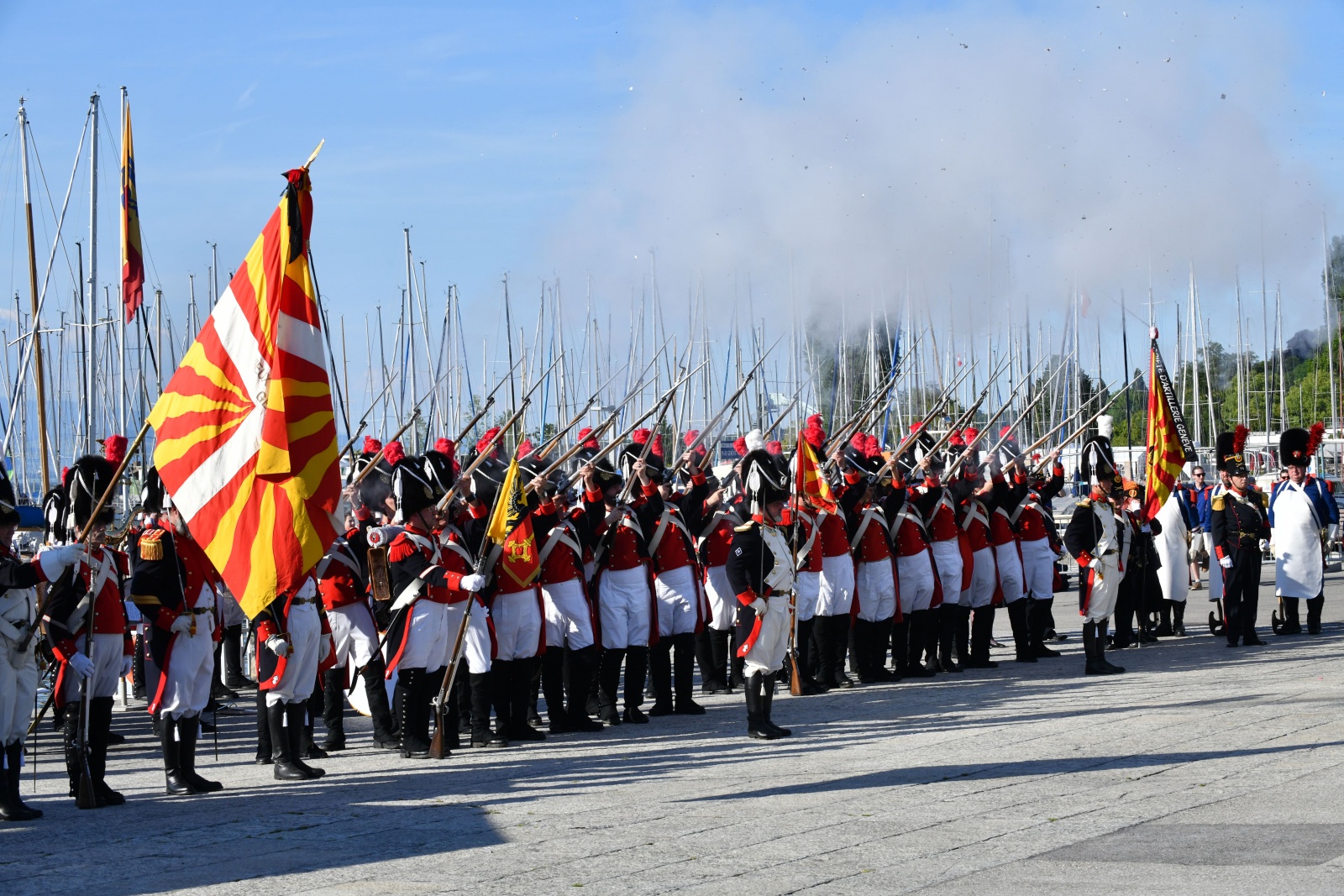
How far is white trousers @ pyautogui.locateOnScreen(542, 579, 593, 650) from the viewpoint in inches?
497

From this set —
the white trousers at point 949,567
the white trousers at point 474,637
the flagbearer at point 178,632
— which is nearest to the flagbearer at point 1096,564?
the white trousers at point 949,567

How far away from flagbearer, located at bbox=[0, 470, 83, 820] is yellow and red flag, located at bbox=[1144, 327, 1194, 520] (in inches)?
490

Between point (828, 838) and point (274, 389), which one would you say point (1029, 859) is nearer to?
point (828, 838)

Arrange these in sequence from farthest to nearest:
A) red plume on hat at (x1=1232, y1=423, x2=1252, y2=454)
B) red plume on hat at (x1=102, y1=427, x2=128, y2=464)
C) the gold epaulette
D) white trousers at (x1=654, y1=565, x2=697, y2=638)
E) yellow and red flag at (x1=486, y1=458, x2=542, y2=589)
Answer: red plume on hat at (x1=1232, y1=423, x2=1252, y2=454)
white trousers at (x1=654, y1=565, x2=697, y2=638)
red plume on hat at (x1=102, y1=427, x2=128, y2=464)
yellow and red flag at (x1=486, y1=458, x2=542, y2=589)
the gold epaulette

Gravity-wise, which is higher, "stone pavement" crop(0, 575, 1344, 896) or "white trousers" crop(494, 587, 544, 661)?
"white trousers" crop(494, 587, 544, 661)

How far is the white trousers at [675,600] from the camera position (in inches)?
540

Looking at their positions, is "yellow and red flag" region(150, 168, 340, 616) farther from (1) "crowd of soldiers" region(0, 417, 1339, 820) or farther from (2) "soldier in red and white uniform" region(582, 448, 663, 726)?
(2) "soldier in red and white uniform" region(582, 448, 663, 726)

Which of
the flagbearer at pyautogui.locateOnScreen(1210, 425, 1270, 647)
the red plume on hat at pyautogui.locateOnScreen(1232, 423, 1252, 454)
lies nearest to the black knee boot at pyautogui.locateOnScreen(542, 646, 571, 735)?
the flagbearer at pyautogui.locateOnScreen(1210, 425, 1270, 647)

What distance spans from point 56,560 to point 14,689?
90 cm

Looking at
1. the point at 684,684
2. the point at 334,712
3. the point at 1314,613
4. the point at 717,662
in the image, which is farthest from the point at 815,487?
the point at 1314,613

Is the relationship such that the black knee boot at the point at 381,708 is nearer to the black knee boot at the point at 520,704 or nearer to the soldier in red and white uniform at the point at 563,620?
the black knee boot at the point at 520,704

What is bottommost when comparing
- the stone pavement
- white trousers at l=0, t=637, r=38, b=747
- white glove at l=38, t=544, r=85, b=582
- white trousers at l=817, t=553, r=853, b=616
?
the stone pavement

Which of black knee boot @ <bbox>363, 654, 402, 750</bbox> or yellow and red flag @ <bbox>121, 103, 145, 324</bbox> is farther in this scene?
yellow and red flag @ <bbox>121, 103, 145, 324</bbox>

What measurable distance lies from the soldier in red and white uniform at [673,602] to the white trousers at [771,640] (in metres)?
1.86
